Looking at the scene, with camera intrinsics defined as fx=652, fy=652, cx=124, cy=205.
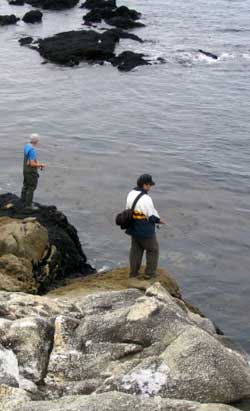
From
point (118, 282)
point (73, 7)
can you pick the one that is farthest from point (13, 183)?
point (73, 7)

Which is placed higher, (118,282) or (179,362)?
(179,362)

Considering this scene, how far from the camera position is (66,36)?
1736 inches

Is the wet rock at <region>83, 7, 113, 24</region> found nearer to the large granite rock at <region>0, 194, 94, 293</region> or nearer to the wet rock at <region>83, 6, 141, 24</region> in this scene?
the wet rock at <region>83, 6, 141, 24</region>

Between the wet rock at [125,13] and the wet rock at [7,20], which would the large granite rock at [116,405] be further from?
the wet rock at [125,13]

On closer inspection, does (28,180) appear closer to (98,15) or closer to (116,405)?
(116,405)

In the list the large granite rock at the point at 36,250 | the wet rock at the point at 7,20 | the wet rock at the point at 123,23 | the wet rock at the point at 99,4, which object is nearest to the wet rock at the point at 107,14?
the wet rock at the point at 123,23

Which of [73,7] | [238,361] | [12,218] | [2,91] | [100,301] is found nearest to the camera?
[238,361]

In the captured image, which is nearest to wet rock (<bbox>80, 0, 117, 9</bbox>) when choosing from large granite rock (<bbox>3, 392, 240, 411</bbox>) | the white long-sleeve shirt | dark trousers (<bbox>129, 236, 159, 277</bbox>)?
dark trousers (<bbox>129, 236, 159, 277</bbox>)

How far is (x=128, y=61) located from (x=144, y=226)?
94.8 ft

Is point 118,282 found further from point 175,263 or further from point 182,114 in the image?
point 182,114

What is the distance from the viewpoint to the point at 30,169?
57.8ft

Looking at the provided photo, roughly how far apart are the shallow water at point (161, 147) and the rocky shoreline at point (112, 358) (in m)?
5.04

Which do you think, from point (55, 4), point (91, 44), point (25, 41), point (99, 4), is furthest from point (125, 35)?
point (55, 4)

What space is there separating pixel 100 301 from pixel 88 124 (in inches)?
792
